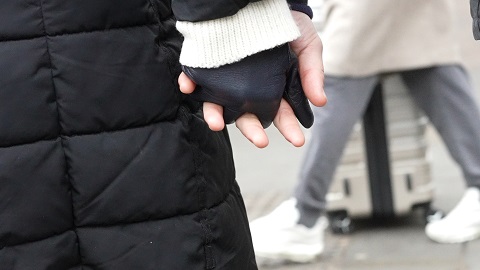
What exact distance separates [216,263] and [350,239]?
A: 3.09m

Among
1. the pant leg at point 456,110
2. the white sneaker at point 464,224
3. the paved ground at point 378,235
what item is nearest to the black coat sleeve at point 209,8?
the paved ground at point 378,235

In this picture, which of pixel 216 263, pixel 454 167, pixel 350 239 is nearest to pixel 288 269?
pixel 350 239

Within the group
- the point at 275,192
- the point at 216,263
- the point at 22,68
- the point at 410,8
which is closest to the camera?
the point at 22,68

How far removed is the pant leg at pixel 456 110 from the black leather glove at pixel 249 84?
297cm

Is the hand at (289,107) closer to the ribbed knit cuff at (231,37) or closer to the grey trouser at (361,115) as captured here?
the ribbed knit cuff at (231,37)

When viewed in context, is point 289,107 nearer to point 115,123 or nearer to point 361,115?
point 115,123

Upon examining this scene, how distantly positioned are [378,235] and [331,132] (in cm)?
62

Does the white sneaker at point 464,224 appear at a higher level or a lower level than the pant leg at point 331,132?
lower

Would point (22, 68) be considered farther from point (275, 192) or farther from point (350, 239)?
point (275, 192)

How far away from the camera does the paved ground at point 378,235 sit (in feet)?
15.0

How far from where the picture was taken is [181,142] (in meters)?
1.95

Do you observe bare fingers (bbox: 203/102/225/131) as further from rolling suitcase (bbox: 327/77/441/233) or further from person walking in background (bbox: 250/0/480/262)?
rolling suitcase (bbox: 327/77/441/233)

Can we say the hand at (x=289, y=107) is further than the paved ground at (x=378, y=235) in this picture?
No

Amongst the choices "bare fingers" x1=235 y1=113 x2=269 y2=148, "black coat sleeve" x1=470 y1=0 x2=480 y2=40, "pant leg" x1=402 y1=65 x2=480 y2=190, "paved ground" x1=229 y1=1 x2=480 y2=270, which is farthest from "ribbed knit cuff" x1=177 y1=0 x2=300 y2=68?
"pant leg" x1=402 y1=65 x2=480 y2=190
